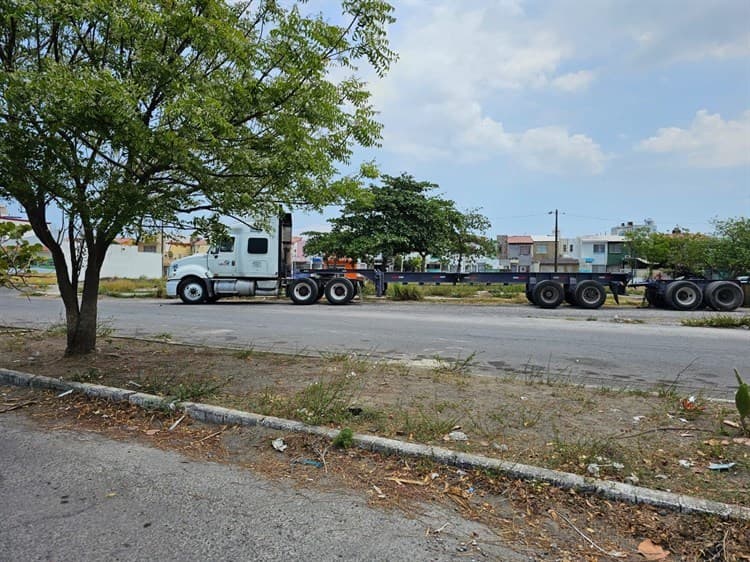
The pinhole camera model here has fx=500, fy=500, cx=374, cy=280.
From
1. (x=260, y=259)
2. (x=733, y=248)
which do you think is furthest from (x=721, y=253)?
(x=260, y=259)

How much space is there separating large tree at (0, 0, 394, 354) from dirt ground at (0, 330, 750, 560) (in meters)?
2.10

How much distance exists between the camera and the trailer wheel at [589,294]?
1895 cm

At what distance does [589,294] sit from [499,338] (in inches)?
398

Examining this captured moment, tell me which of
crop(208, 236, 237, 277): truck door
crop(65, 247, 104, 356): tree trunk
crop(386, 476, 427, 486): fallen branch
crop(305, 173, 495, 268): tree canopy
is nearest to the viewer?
crop(386, 476, 427, 486): fallen branch

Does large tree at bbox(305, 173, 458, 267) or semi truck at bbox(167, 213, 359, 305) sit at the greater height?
large tree at bbox(305, 173, 458, 267)

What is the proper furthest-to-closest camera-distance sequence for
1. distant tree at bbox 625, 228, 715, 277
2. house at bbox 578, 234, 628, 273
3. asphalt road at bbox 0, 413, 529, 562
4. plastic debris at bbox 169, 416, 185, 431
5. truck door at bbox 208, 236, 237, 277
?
house at bbox 578, 234, 628, 273 < distant tree at bbox 625, 228, 715, 277 < truck door at bbox 208, 236, 237, 277 < plastic debris at bbox 169, 416, 185, 431 < asphalt road at bbox 0, 413, 529, 562

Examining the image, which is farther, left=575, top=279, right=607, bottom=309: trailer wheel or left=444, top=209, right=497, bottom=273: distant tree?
left=444, top=209, right=497, bottom=273: distant tree

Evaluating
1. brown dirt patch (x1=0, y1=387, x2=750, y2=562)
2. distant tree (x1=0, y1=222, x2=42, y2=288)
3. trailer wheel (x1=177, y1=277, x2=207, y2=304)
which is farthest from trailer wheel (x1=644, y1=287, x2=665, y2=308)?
distant tree (x1=0, y1=222, x2=42, y2=288)

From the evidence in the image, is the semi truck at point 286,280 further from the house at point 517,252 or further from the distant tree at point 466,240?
the house at point 517,252

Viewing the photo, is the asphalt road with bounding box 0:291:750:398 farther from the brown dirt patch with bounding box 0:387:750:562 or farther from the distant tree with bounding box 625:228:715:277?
the distant tree with bounding box 625:228:715:277

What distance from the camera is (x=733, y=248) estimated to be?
37594 mm

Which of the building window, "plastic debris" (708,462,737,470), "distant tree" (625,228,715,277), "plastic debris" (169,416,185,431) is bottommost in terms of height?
"plastic debris" (169,416,185,431)

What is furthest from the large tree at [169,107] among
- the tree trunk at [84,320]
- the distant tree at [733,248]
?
the distant tree at [733,248]

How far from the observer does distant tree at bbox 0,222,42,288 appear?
23.5 feet
